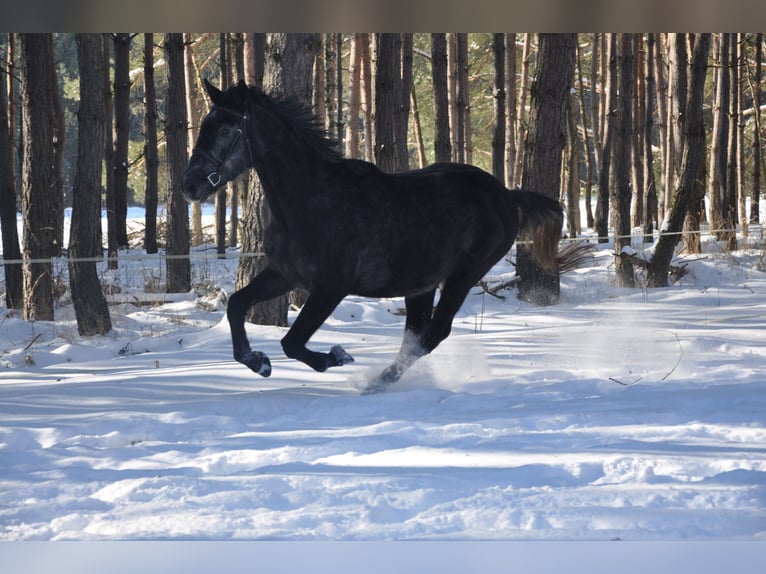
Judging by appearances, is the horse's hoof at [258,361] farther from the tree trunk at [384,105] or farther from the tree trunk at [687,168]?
the tree trunk at [687,168]

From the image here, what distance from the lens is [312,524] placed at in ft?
10.8

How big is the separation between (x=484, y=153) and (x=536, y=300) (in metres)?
20.8

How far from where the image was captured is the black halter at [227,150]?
169 inches

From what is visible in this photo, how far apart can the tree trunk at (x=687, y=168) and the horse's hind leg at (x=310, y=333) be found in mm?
6519

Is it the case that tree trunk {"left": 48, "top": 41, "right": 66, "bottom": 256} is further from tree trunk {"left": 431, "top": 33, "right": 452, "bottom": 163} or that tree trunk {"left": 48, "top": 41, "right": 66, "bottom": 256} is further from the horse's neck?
the horse's neck

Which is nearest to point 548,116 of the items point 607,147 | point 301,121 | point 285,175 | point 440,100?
point 440,100

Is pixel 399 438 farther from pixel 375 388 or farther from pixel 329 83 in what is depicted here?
pixel 329 83

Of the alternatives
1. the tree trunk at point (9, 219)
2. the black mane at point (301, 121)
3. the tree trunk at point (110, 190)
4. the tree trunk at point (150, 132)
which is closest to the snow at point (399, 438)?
the black mane at point (301, 121)

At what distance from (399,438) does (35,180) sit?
227 inches

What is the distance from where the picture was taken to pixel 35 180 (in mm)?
8789

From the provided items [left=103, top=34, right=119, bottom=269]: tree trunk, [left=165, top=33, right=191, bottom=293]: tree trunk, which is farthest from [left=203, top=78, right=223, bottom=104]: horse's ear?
[left=103, top=34, right=119, bottom=269]: tree trunk

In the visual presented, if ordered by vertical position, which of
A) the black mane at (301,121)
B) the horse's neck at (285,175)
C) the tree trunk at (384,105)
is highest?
the tree trunk at (384,105)

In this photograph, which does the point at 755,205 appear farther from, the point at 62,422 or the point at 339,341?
the point at 62,422

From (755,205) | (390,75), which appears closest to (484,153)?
(755,205)
